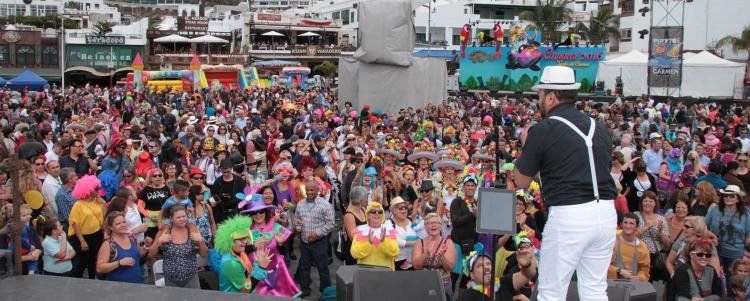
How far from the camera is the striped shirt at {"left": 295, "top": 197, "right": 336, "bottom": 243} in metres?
6.92

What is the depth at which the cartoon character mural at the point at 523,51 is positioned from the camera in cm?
3262

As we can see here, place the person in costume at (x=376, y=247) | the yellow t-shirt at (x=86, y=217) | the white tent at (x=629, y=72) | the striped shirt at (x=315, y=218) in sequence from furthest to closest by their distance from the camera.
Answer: the white tent at (x=629, y=72), the striped shirt at (x=315, y=218), the yellow t-shirt at (x=86, y=217), the person in costume at (x=376, y=247)

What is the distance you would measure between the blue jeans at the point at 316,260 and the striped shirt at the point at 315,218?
0.09 m

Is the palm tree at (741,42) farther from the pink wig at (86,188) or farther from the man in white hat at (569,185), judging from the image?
the man in white hat at (569,185)

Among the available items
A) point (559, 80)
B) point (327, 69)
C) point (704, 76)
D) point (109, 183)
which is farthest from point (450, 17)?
point (559, 80)

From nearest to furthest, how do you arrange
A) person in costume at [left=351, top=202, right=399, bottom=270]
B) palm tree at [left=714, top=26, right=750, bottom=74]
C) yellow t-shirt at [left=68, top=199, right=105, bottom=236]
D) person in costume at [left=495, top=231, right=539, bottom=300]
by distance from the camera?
person in costume at [left=495, top=231, right=539, bottom=300]
person in costume at [left=351, top=202, right=399, bottom=270]
yellow t-shirt at [left=68, top=199, right=105, bottom=236]
palm tree at [left=714, top=26, right=750, bottom=74]

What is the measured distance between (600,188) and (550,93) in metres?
0.52

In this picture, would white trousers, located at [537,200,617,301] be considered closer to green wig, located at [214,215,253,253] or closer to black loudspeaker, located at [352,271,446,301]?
black loudspeaker, located at [352,271,446,301]

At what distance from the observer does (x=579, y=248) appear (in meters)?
3.39

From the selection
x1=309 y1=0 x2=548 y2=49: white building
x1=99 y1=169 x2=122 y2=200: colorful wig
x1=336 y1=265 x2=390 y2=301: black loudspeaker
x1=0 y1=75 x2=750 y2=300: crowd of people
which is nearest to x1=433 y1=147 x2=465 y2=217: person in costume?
x1=0 y1=75 x2=750 y2=300: crowd of people

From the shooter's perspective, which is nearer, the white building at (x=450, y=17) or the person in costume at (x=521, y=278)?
the person in costume at (x=521, y=278)

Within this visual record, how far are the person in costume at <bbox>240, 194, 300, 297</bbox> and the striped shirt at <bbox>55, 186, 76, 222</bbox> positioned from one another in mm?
1824

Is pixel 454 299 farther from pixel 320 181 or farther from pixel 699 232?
pixel 320 181

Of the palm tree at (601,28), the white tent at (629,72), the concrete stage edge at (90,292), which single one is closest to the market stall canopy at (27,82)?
the white tent at (629,72)
